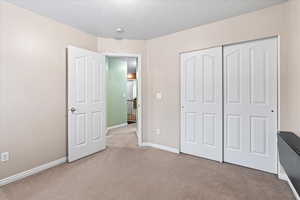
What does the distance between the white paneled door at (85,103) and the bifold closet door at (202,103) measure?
1.63 metres

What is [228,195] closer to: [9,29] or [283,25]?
[283,25]

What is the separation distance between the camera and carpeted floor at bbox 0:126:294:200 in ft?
6.15

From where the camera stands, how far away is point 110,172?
2.45 m

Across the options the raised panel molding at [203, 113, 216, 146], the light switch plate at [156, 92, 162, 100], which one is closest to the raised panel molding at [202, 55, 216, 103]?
the raised panel molding at [203, 113, 216, 146]

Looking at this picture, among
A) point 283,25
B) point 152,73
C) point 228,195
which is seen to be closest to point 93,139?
point 152,73

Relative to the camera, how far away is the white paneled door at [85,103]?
111 inches

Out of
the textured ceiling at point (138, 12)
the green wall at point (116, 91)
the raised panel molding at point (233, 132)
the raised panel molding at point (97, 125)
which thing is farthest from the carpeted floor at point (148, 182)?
the green wall at point (116, 91)

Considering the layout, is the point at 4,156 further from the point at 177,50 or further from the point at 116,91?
the point at 116,91

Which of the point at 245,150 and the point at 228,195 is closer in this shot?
the point at 228,195

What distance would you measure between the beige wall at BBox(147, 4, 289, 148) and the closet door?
0.14m

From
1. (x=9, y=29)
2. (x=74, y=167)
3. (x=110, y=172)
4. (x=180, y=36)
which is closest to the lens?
(x=9, y=29)

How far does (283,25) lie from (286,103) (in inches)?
40.7

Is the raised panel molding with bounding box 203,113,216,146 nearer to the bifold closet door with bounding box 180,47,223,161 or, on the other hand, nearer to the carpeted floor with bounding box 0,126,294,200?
the bifold closet door with bounding box 180,47,223,161

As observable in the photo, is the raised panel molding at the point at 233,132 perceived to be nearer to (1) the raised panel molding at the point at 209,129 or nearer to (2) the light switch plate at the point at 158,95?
(1) the raised panel molding at the point at 209,129
